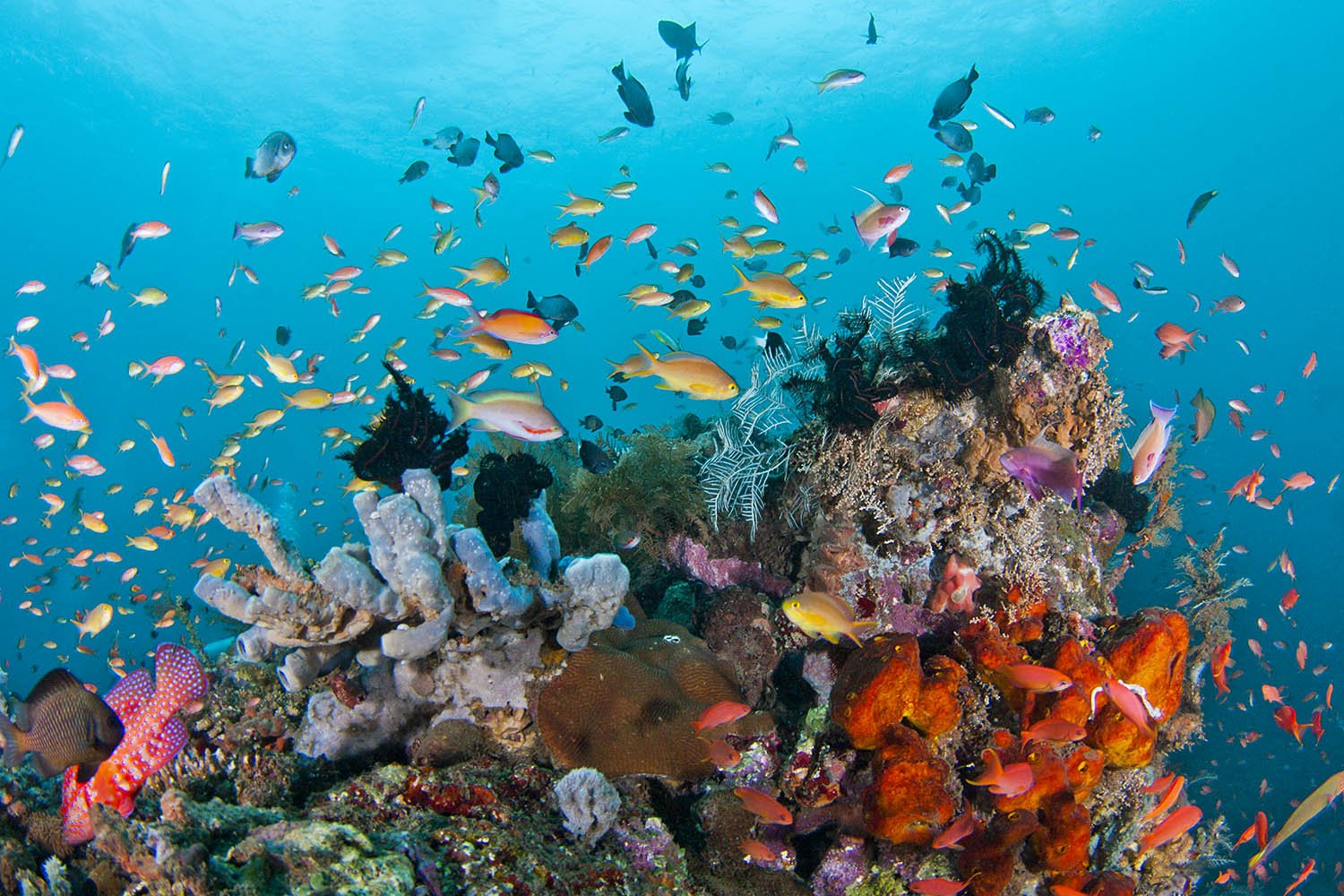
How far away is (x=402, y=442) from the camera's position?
155 inches

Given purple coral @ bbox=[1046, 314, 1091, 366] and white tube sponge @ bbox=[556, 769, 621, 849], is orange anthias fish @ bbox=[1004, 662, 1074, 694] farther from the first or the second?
purple coral @ bbox=[1046, 314, 1091, 366]

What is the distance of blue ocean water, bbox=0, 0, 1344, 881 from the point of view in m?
40.0

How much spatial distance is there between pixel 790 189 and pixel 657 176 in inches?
1096

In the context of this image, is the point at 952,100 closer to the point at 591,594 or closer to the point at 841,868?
the point at 591,594

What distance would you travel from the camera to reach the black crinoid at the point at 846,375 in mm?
4746

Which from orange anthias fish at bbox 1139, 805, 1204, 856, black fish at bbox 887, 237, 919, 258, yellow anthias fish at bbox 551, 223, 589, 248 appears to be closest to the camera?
orange anthias fish at bbox 1139, 805, 1204, 856

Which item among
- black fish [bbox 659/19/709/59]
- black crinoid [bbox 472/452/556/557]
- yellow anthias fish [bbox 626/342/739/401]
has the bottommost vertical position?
black crinoid [bbox 472/452/556/557]

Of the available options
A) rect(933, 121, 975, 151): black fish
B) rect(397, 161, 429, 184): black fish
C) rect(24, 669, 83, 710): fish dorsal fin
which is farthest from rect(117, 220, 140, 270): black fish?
rect(933, 121, 975, 151): black fish

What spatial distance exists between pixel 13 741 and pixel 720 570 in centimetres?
459

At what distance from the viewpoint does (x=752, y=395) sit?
5660 mm

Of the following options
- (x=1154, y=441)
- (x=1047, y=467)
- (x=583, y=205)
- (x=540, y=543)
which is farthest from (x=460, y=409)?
(x=583, y=205)

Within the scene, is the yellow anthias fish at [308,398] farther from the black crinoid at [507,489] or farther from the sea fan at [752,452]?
the sea fan at [752,452]

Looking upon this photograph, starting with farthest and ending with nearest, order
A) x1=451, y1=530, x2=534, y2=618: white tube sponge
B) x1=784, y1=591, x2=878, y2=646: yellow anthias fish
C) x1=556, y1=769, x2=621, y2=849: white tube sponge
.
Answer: x1=784, y1=591, x2=878, y2=646: yellow anthias fish < x1=451, y1=530, x2=534, y2=618: white tube sponge < x1=556, y1=769, x2=621, y2=849: white tube sponge

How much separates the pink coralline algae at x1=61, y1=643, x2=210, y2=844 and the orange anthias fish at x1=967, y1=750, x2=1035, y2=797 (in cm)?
436
